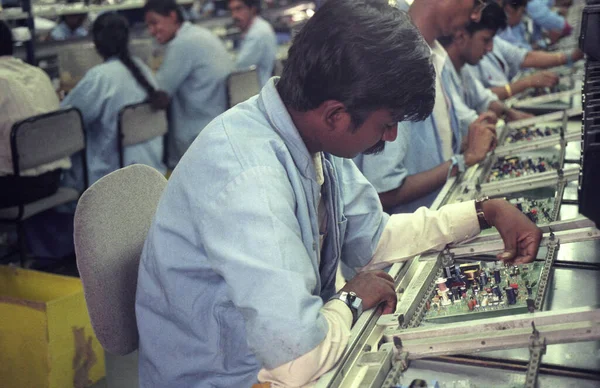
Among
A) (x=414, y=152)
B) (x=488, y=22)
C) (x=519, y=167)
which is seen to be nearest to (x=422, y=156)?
(x=414, y=152)

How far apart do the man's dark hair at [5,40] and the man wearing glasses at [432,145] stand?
7.38 ft

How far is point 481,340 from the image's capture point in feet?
3.92

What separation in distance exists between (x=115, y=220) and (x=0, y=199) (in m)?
2.17

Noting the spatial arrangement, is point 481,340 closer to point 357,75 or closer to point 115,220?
point 357,75

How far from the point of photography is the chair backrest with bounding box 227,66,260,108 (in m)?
4.85

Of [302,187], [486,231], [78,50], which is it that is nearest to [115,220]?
[302,187]

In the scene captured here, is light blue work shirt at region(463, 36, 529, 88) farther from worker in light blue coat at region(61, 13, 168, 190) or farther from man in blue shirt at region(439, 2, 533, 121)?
worker in light blue coat at region(61, 13, 168, 190)

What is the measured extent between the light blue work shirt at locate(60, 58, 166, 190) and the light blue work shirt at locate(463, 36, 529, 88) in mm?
2087

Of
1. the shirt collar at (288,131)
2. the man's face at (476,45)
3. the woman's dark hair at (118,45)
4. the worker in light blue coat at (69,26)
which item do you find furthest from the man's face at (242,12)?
the shirt collar at (288,131)

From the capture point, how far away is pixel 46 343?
2547 millimetres

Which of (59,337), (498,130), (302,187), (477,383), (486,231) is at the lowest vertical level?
(59,337)

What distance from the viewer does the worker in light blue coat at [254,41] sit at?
5.76m

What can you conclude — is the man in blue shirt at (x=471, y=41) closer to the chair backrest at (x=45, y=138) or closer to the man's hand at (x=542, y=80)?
the man's hand at (x=542, y=80)

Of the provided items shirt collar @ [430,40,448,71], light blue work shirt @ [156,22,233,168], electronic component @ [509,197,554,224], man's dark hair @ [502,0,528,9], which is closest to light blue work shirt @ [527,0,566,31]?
man's dark hair @ [502,0,528,9]
